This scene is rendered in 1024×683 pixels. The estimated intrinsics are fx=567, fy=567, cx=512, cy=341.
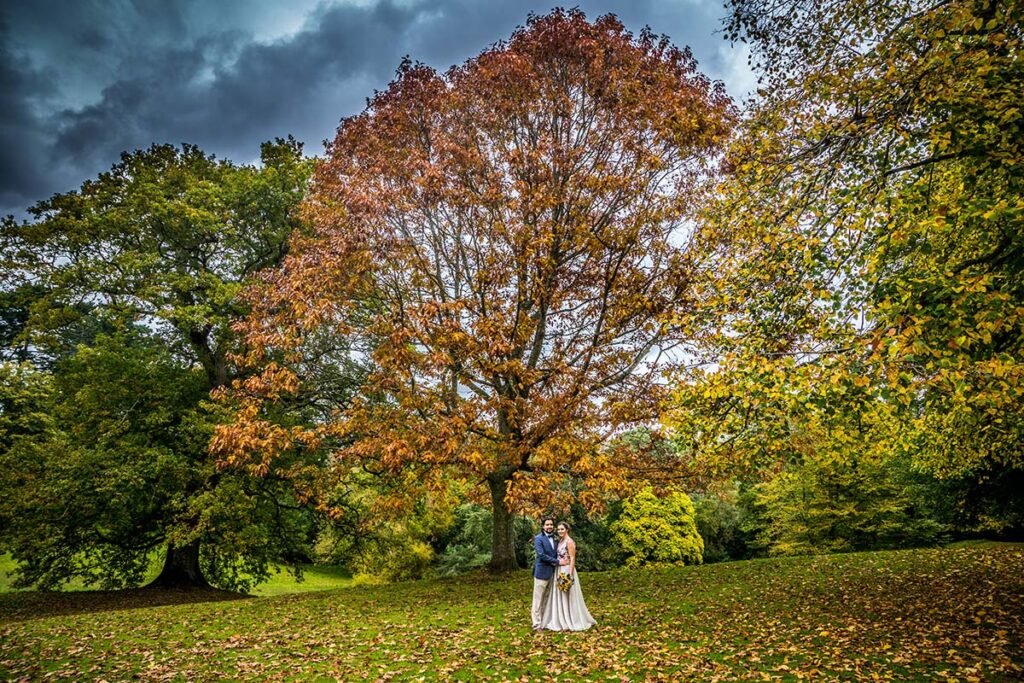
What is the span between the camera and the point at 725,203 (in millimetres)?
9922

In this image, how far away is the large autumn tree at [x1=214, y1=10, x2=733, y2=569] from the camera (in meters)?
13.4

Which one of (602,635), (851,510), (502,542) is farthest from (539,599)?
(851,510)

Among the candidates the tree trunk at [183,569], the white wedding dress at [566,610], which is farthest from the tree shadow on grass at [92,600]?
the white wedding dress at [566,610]

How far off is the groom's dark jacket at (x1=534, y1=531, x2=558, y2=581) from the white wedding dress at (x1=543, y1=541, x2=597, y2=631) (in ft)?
0.72

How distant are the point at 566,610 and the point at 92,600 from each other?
668 inches

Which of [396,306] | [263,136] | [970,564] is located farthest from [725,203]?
[263,136]

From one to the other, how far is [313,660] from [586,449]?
6734mm

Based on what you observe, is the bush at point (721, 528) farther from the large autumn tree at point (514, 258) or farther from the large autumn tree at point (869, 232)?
the large autumn tree at point (869, 232)

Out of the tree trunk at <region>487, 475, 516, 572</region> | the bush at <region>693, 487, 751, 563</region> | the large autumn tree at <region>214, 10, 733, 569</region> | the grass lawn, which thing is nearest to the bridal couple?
the grass lawn

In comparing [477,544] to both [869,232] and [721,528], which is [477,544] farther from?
[869,232]

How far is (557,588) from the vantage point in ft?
34.4

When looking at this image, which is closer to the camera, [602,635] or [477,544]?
[602,635]

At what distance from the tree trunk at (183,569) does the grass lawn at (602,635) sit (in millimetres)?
7213

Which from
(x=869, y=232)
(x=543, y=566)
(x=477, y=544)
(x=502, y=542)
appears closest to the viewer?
(x=869, y=232)
